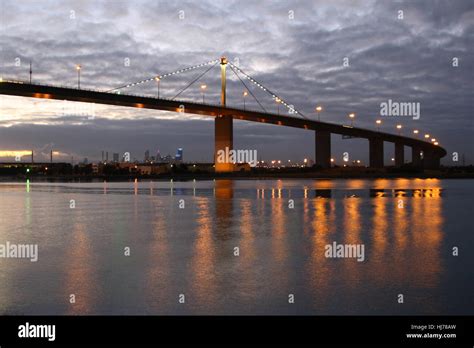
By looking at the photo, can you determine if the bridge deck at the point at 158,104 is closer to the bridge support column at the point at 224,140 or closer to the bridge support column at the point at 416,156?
the bridge support column at the point at 224,140

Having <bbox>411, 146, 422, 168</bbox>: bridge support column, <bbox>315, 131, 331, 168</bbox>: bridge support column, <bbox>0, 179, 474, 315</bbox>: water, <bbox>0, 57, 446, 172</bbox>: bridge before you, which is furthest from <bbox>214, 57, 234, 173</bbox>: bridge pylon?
<bbox>411, 146, 422, 168</bbox>: bridge support column

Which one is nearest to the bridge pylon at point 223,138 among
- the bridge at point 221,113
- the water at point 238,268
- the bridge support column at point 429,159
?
the bridge at point 221,113

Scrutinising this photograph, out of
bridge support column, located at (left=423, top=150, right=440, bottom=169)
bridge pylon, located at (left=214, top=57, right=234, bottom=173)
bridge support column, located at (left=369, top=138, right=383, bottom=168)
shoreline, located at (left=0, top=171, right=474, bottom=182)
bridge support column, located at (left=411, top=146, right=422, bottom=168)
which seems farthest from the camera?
bridge support column, located at (left=423, top=150, right=440, bottom=169)

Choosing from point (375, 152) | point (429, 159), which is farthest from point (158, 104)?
point (429, 159)

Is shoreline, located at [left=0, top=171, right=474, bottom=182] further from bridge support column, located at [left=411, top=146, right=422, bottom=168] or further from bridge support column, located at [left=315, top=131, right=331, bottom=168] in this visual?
bridge support column, located at [left=411, top=146, right=422, bottom=168]

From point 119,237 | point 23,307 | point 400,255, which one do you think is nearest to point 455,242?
point 400,255

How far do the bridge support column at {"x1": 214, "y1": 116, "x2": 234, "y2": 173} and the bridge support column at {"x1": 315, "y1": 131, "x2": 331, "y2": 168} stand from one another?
19717 mm

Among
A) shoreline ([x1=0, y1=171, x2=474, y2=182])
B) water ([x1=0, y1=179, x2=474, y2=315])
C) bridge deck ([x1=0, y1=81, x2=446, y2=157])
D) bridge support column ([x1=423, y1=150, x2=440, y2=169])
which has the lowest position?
water ([x1=0, y1=179, x2=474, y2=315])

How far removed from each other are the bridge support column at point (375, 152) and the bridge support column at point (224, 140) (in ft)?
125

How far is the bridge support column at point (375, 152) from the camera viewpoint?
328 ft

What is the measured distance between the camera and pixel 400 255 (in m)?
9.13

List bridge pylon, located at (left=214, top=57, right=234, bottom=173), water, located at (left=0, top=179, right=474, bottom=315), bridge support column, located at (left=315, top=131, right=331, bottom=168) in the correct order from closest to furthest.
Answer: water, located at (left=0, top=179, right=474, bottom=315)
bridge pylon, located at (left=214, top=57, right=234, bottom=173)
bridge support column, located at (left=315, top=131, right=331, bottom=168)

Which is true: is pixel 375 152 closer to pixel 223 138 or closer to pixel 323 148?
pixel 323 148

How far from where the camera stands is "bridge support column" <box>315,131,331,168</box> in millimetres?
86500
